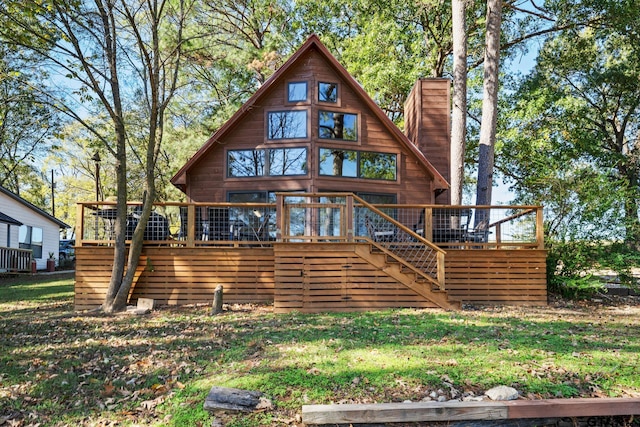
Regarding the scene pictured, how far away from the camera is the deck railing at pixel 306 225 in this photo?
8.55 m

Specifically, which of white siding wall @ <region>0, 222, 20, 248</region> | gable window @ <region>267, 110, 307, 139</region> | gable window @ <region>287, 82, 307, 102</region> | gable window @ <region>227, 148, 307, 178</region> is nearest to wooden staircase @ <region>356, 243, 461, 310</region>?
gable window @ <region>227, 148, 307, 178</region>

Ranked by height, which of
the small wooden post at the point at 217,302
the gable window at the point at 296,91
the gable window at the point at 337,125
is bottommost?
the small wooden post at the point at 217,302

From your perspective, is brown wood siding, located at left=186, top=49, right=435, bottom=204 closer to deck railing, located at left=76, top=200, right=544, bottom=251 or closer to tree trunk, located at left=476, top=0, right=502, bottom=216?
tree trunk, located at left=476, top=0, right=502, bottom=216

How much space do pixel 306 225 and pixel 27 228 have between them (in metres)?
20.2

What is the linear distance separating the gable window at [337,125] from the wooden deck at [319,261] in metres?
3.20

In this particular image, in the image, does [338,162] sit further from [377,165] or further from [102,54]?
[102,54]

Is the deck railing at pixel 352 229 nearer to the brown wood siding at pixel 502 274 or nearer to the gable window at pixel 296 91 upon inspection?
the brown wood siding at pixel 502 274

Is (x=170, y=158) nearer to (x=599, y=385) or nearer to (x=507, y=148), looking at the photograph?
(x=507, y=148)

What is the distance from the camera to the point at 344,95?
38.6 feet

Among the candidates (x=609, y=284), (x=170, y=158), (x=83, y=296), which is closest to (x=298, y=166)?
(x=83, y=296)

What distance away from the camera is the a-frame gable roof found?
11.2m

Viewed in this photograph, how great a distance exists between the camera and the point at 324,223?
825 cm

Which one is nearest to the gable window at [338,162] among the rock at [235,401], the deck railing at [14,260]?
the rock at [235,401]

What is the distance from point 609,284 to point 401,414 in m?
9.32
